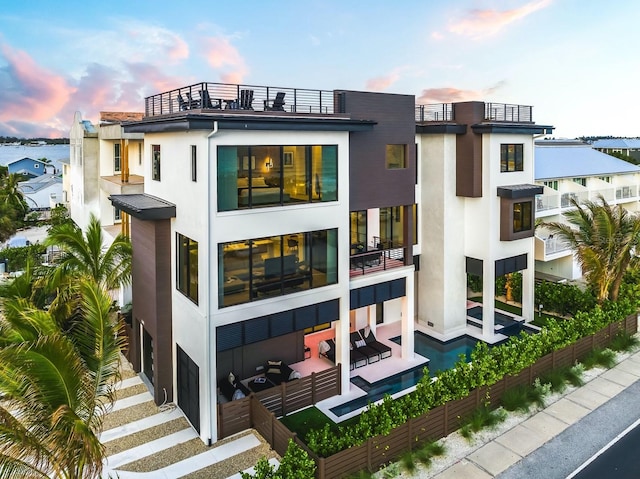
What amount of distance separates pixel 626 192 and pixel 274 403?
33.5m

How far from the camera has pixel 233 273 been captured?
46.7 ft

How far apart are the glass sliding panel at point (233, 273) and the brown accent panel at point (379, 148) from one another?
15.2 feet

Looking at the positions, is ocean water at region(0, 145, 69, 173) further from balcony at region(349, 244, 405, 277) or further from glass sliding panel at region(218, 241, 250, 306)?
glass sliding panel at region(218, 241, 250, 306)

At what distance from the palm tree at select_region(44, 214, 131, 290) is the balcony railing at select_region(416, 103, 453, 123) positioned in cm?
1382

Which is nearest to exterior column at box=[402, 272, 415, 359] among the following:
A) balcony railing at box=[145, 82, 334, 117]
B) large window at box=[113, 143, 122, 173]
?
balcony railing at box=[145, 82, 334, 117]

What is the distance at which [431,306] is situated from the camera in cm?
2291

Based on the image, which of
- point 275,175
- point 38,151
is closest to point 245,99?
point 275,175

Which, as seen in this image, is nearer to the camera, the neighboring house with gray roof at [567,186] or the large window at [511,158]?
the large window at [511,158]

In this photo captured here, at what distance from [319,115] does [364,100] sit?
2.29 metres

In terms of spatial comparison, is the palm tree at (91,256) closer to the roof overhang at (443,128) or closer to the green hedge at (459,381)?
the green hedge at (459,381)

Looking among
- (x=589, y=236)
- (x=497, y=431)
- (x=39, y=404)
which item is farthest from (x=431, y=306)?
(x=39, y=404)

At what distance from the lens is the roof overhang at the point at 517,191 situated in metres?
21.2

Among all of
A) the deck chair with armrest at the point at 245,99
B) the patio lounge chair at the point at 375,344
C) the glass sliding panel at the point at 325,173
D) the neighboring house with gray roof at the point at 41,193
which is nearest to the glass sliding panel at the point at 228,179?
the deck chair with armrest at the point at 245,99

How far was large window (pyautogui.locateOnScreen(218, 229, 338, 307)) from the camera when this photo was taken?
46.5 ft
